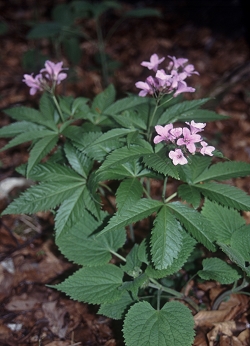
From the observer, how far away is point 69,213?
74.3 inches

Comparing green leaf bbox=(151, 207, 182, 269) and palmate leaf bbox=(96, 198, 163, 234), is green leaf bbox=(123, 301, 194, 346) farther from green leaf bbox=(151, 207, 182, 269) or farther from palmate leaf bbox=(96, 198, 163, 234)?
palmate leaf bbox=(96, 198, 163, 234)

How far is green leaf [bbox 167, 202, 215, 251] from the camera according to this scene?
167cm

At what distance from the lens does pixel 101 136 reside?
1806 millimetres

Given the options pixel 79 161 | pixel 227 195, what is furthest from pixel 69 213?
pixel 227 195

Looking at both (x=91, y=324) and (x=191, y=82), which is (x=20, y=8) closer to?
(x=191, y=82)

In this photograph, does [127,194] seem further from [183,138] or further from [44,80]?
[44,80]

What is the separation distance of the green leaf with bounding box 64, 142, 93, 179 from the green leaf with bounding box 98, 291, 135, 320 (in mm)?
629

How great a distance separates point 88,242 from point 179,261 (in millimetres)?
525

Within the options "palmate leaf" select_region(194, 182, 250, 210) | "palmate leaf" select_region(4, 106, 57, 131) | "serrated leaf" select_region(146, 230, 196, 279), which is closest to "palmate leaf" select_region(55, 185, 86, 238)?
"serrated leaf" select_region(146, 230, 196, 279)

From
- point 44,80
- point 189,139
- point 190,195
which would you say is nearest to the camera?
point 189,139

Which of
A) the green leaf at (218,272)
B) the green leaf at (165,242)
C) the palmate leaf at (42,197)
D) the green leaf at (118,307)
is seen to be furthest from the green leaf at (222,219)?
the palmate leaf at (42,197)

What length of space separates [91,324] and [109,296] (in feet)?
1.75

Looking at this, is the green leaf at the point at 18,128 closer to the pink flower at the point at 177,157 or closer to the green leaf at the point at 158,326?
the pink flower at the point at 177,157

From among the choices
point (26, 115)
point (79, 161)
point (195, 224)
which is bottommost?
point (195, 224)
